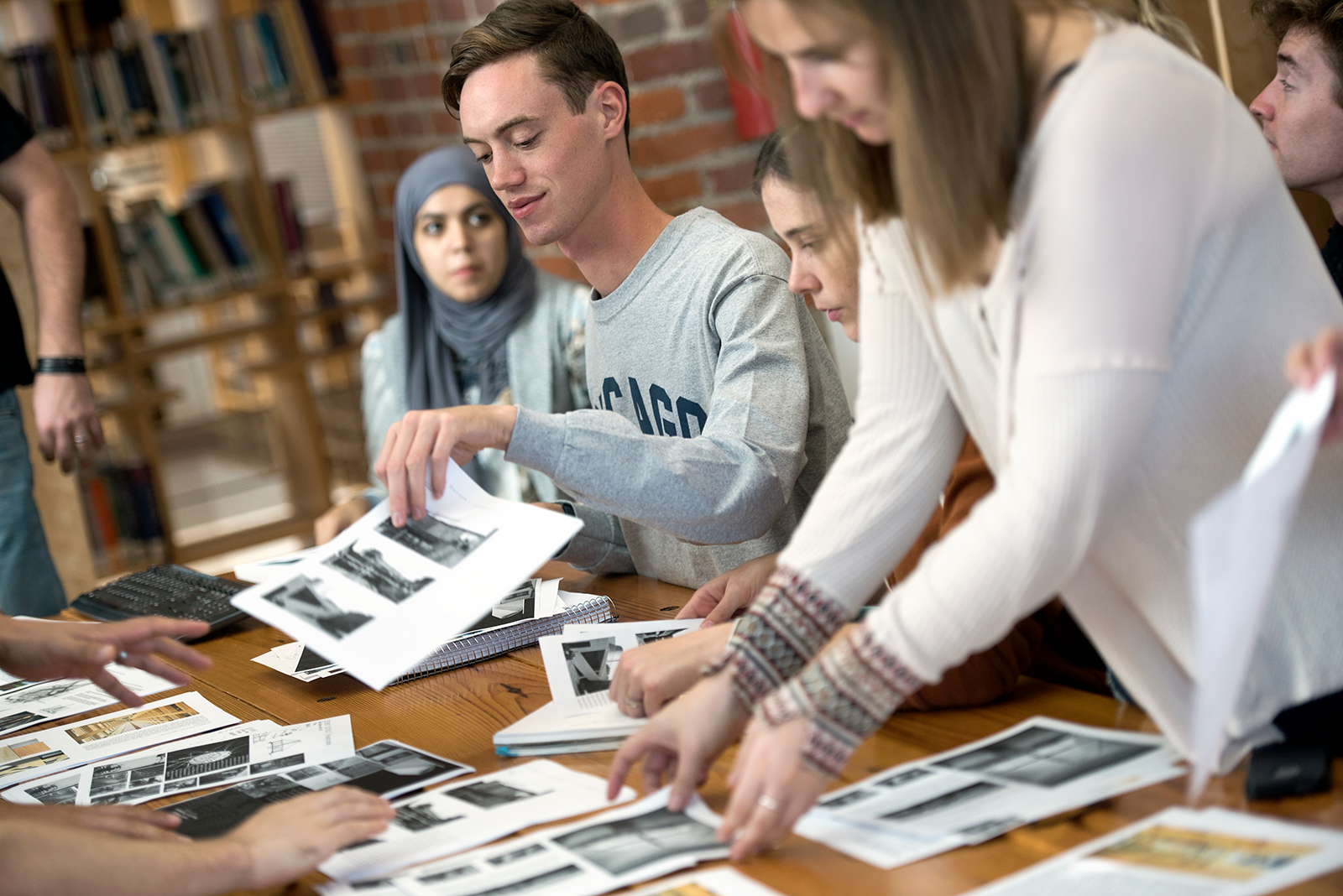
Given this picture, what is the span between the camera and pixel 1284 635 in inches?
35.0

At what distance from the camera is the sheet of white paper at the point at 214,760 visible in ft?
3.93

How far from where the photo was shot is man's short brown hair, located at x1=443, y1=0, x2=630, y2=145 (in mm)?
1763

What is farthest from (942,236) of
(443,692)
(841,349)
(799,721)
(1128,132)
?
(841,349)

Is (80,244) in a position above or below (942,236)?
above

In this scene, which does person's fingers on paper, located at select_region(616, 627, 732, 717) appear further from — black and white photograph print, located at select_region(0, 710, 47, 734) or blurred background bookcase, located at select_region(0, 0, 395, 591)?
blurred background bookcase, located at select_region(0, 0, 395, 591)

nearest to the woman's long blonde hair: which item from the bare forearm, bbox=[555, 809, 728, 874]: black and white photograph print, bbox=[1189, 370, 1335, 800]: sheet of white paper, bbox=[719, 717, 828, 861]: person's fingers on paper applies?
bbox=[1189, 370, 1335, 800]: sheet of white paper

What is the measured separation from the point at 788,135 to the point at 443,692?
0.71 metres

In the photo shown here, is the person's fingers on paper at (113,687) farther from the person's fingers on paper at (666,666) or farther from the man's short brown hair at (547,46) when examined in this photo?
the man's short brown hair at (547,46)

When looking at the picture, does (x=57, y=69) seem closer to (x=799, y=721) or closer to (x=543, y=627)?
(x=543, y=627)

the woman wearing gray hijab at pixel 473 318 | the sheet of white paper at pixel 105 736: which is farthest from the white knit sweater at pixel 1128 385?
the woman wearing gray hijab at pixel 473 318

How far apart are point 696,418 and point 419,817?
31.4 inches

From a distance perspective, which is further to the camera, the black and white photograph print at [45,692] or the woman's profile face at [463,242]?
the woman's profile face at [463,242]

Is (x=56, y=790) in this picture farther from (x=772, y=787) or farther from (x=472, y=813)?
(x=772, y=787)

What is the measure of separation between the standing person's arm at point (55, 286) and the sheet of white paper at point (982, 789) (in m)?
1.87
